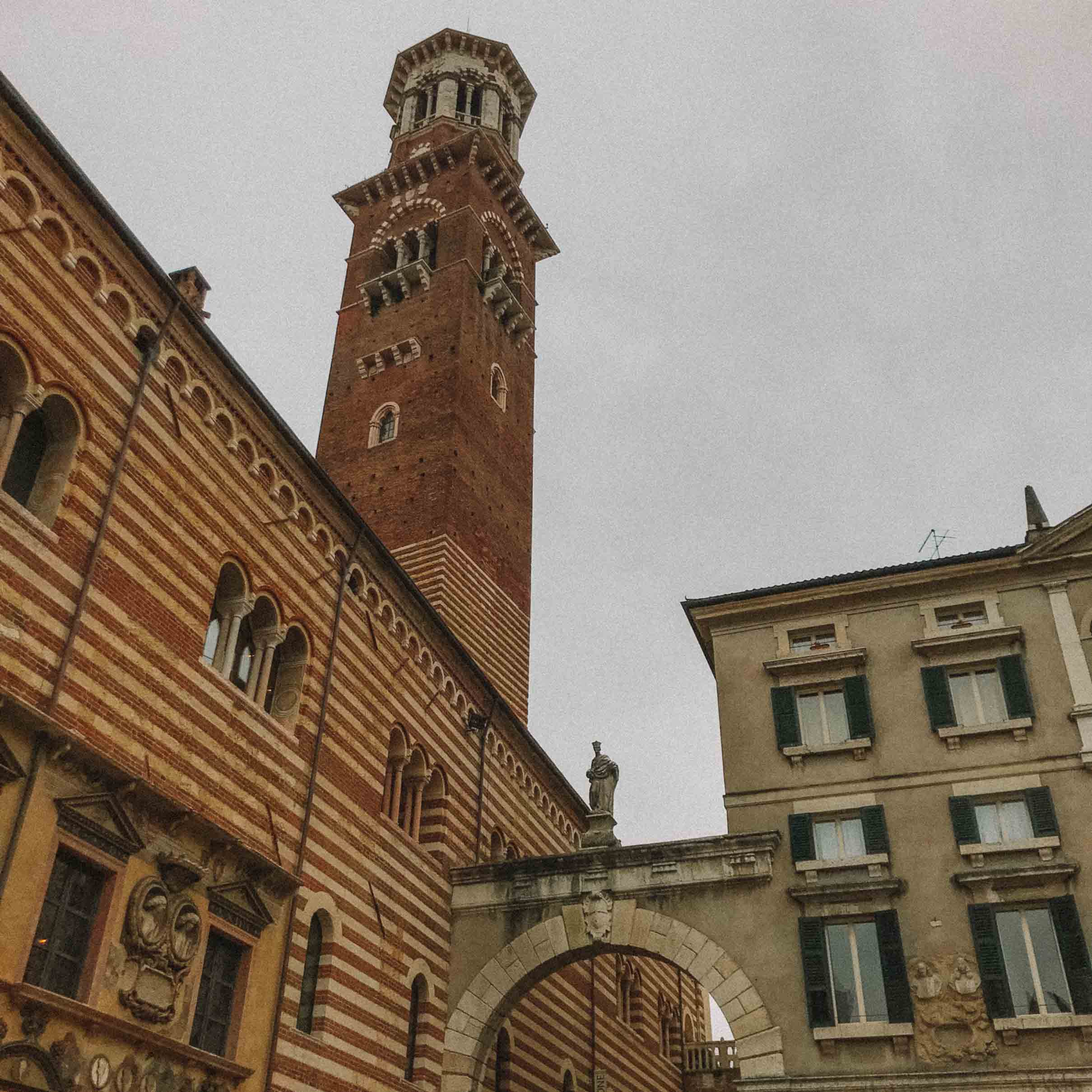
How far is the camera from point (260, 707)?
16.2 metres

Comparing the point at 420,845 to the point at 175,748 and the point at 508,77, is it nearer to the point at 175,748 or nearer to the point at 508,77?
the point at 175,748

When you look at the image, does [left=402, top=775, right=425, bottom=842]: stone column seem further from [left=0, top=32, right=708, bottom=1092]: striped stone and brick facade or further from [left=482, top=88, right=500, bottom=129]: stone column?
[left=482, top=88, right=500, bottom=129]: stone column

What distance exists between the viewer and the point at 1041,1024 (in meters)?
16.6

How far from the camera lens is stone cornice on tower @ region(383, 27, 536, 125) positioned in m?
50.7

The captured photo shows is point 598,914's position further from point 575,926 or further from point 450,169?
point 450,169

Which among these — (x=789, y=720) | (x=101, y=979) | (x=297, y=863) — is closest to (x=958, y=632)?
(x=789, y=720)

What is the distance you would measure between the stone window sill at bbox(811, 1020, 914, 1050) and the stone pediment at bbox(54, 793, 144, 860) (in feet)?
35.0

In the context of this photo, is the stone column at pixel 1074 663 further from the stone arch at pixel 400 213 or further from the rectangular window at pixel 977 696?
the stone arch at pixel 400 213

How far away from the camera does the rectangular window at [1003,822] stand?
18.5 metres

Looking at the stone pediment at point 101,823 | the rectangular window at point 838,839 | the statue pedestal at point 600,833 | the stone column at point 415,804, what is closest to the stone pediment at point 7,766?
the stone pediment at point 101,823

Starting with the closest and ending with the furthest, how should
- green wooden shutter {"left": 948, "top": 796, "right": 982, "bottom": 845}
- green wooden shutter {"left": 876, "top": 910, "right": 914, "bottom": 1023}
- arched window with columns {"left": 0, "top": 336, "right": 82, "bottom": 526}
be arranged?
arched window with columns {"left": 0, "top": 336, "right": 82, "bottom": 526}
green wooden shutter {"left": 876, "top": 910, "right": 914, "bottom": 1023}
green wooden shutter {"left": 948, "top": 796, "right": 982, "bottom": 845}

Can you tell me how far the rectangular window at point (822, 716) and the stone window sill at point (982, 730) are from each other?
171cm

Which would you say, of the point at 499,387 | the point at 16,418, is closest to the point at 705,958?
the point at 16,418

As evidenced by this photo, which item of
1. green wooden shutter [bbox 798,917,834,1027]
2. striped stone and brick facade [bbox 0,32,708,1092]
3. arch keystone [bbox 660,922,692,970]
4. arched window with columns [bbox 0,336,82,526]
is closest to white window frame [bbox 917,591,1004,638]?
green wooden shutter [bbox 798,917,834,1027]
